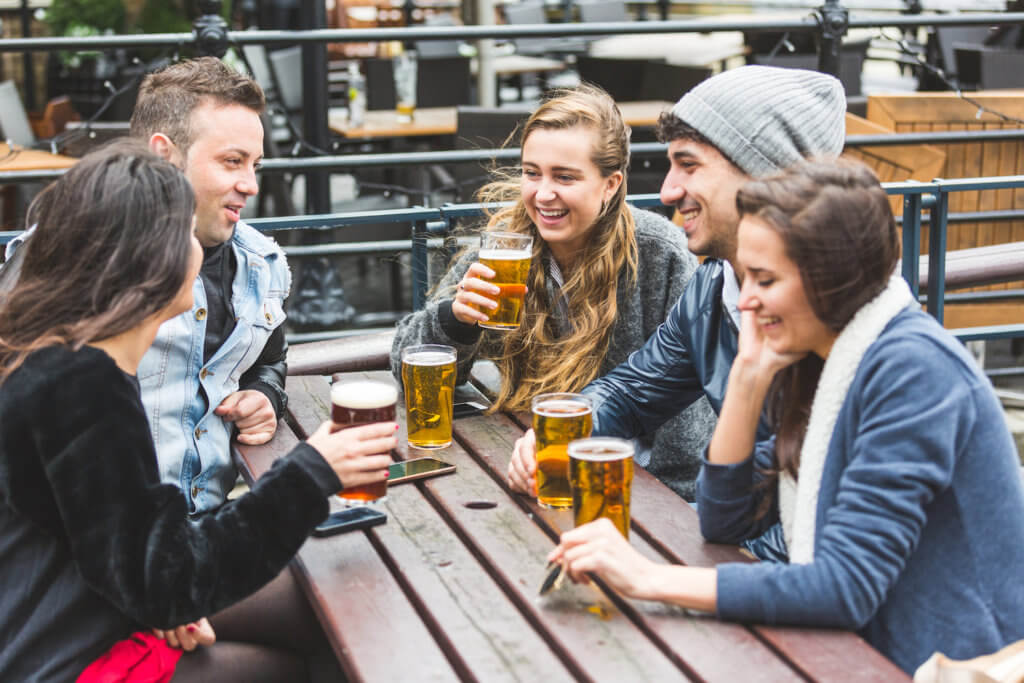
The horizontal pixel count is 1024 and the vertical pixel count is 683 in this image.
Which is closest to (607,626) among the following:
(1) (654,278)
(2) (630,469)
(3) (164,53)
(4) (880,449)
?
(2) (630,469)

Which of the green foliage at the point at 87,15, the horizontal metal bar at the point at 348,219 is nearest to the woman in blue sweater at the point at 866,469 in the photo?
the horizontal metal bar at the point at 348,219

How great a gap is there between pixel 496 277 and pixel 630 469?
0.74 meters

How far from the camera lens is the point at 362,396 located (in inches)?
76.5

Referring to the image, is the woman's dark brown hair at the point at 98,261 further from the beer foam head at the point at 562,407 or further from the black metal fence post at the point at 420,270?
the black metal fence post at the point at 420,270

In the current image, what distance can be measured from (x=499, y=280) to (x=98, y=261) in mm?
927

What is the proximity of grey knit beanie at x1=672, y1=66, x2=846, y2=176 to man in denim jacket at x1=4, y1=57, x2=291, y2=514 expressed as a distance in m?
0.95

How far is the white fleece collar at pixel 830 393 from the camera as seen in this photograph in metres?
1.72

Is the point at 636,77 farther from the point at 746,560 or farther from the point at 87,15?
the point at 746,560

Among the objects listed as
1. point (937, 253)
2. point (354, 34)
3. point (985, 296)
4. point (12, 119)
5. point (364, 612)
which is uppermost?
point (354, 34)

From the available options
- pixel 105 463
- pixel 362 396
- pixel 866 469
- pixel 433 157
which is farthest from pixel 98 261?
pixel 433 157

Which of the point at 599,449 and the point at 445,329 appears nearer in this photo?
the point at 599,449

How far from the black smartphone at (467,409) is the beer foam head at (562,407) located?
1.83ft

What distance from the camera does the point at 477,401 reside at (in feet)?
8.90

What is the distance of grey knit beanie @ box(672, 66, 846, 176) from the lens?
229cm
